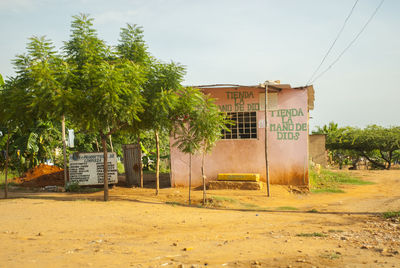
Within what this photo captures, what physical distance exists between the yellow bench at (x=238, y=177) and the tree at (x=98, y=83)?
557 centimetres

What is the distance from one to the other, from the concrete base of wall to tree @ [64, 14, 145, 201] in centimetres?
543

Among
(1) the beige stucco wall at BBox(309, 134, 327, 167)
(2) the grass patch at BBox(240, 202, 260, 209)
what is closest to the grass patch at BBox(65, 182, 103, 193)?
(2) the grass patch at BBox(240, 202, 260, 209)

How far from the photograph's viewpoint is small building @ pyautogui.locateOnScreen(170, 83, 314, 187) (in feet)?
50.1

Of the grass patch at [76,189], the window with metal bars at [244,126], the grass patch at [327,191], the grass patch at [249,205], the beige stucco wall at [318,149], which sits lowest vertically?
the grass patch at [249,205]

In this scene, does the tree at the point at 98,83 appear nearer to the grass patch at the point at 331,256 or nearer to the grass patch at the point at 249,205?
the grass patch at the point at 249,205

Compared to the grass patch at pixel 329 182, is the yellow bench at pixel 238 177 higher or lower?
higher

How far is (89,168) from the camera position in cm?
1546

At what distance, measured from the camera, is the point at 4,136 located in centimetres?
1916

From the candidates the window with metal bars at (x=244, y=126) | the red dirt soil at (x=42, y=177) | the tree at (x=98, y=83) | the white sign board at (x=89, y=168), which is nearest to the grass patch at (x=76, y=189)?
the white sign board at (x=89, y=168)

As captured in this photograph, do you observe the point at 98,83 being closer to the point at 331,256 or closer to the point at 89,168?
the point at 89,168

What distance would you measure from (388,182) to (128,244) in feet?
51.7

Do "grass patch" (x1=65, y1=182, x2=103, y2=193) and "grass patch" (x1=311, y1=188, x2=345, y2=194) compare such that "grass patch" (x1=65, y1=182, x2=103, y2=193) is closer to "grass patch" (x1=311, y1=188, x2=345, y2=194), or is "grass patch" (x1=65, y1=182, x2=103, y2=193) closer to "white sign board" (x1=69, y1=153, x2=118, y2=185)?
"white sign board" (x1=69, y1=153, x2=118, y2=185)

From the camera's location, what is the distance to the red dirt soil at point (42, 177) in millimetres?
17234

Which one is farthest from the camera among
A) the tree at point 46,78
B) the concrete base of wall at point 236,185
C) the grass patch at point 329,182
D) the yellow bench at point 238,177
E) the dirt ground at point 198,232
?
the grass patch at point 329,182
